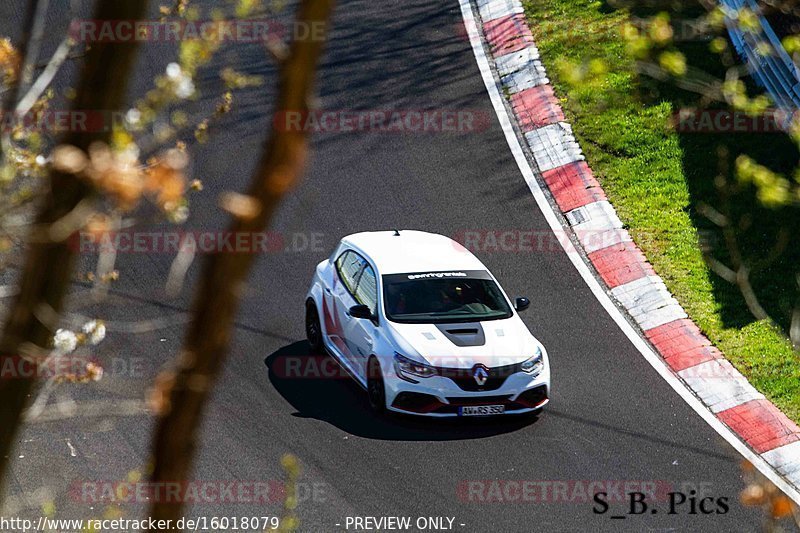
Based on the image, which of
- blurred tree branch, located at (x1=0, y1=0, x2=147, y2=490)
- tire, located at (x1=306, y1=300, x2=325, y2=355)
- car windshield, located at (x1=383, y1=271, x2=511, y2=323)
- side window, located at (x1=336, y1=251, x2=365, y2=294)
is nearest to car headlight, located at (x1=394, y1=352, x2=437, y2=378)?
car windshield, located at (x1=383, y1=271, x2=511, y2=323)

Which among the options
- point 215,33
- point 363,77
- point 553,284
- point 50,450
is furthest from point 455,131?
point 215,33

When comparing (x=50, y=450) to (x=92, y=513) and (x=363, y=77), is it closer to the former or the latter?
(x=92, y=513)

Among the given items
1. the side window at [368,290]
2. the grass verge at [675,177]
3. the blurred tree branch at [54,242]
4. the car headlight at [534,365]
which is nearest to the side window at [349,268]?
the side window at [368,290]

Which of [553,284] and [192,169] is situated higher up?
[192,169]

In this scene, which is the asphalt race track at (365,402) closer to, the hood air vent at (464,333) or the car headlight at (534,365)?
the car headlight at (534,365)

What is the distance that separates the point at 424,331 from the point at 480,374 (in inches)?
29.4

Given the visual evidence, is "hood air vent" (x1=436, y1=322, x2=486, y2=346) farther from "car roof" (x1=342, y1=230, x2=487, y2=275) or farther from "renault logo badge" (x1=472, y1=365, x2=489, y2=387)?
"car roof" (x1=342, y1=230, x2=487, y2=275)

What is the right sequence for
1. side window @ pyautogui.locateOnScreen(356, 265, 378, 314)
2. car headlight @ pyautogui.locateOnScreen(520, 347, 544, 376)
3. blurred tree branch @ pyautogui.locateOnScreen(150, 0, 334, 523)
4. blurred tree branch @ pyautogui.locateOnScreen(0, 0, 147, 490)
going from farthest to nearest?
side window @ pyautogui.locateOnScreen(356, 265, 378, 314), car headlight @ pyautogui.locateOnScreen(520, 347, 544, 376), blurred tree branch @ pyautogui.locateOnScreen(0, 0, 147, 490), blurred tree branch @ pyautogui.locateOnScreen(150, 0, 334, 523)

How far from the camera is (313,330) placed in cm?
1252

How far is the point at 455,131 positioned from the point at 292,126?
47.7ft

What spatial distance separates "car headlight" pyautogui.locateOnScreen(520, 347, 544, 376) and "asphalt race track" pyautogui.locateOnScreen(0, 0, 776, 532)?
567mm

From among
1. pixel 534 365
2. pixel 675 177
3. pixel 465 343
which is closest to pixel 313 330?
pixel 465 343

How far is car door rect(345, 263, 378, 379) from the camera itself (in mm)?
11320

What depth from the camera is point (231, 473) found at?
10016 mm
